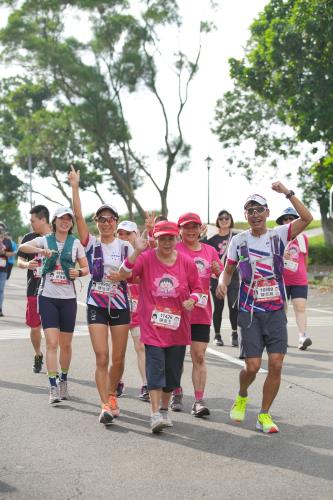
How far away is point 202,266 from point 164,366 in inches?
48.4

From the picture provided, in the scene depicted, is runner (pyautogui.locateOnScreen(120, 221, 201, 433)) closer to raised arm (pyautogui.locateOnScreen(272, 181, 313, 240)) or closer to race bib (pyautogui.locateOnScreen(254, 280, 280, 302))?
race bib (pyautogui.locateOnScreen(254, 280, 280, 302))

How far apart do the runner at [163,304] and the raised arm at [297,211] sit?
86cm

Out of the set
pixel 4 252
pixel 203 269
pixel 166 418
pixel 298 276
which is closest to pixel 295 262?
pixel 298 276

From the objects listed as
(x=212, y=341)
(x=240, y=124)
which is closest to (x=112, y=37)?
(x=240, y=124)

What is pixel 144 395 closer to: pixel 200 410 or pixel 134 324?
pixel 134 324

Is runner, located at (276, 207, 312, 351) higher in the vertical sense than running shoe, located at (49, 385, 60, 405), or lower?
higher

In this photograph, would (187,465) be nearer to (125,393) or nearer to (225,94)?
(125,393)

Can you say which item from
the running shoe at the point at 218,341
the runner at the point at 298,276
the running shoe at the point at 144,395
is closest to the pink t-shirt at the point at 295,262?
the runner at the point at 298,276

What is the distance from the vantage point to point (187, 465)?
5715 mm

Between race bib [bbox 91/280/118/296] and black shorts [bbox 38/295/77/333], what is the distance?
931 mm

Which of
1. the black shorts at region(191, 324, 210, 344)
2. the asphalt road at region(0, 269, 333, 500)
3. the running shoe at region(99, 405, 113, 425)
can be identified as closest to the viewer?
the asphalt road at region(0, 269, 333, 500)

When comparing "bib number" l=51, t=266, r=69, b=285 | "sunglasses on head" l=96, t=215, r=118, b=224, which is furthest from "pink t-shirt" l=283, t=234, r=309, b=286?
"sunglasses on head" l=96, t=215, r=118, b=224

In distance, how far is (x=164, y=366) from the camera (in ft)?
22.6

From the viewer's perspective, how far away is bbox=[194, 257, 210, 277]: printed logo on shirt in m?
7.77
